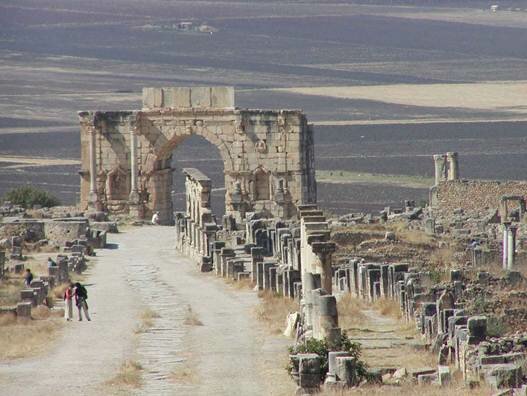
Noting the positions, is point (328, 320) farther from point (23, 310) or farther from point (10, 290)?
point (10, 290)

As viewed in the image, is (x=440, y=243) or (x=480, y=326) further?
(x=440, y=243)

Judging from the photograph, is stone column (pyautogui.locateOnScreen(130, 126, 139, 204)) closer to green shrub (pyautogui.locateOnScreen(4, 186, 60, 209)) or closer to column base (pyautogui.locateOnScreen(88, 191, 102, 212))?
column base (pyautogui.locateOnScreen(88, 191, 102, 212))

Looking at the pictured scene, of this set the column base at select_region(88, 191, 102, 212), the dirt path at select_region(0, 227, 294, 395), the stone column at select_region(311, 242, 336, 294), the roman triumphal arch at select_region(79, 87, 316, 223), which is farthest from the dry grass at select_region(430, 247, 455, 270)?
the column base at select_region(88, 191, 102, 212)

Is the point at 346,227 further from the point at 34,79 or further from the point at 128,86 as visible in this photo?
the point at 34,79

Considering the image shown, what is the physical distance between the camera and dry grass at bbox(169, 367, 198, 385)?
29.4 m

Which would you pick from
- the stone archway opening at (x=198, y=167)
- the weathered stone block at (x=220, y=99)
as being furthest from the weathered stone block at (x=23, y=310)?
the stone archway opening at (x=198, y=167)

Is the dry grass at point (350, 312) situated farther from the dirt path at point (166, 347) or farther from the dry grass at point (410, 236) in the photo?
the dry grass at point (410, 236)

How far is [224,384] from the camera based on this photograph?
29.0m

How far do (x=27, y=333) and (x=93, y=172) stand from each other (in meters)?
30.3

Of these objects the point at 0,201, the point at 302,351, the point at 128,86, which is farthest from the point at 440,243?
the point at 128,86

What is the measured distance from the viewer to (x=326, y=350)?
29016mm

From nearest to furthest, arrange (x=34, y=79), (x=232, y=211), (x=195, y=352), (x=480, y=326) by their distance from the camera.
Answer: (x=480, y=326), (x=195, y=352), (x=232, y=211), (x=34, y=79)

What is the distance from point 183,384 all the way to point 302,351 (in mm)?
1571

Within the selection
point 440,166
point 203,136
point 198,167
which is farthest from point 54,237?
point 198,167
